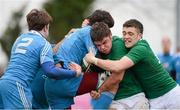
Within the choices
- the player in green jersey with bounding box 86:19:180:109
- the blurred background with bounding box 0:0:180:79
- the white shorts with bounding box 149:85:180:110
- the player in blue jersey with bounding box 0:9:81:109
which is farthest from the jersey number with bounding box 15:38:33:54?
the blurred background with bounding box 0:0:180:79

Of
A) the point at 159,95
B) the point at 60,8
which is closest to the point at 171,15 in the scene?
the point at 60,8

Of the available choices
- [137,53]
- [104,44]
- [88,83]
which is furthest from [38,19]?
[137,53]

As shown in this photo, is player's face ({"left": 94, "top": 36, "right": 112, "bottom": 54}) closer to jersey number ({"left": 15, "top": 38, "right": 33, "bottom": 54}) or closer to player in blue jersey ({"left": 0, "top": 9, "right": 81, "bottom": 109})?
player in blue jersey ({"left": 0, "top": 9, "right": 81, "bottom": 109})

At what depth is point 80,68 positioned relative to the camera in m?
11.3

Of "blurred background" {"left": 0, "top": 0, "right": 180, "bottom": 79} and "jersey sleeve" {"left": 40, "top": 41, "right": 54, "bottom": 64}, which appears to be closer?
"jersey sleeve" {"left": 40, "top": 41, "right": 54, "bottom": 64}

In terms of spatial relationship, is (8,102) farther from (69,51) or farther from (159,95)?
(159,95)

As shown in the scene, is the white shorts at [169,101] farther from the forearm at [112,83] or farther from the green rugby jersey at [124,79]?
the forearm at [112,83]

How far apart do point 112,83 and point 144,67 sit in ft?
Result: 1.50

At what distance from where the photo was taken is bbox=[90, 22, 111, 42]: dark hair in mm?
11273

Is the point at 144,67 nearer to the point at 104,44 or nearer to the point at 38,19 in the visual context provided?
the point at 104,44

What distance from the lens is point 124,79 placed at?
11.6 metres

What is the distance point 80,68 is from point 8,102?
3.29 ft

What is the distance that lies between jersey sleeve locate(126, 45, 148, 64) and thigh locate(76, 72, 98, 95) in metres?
0.60

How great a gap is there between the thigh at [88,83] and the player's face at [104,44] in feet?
1.26
